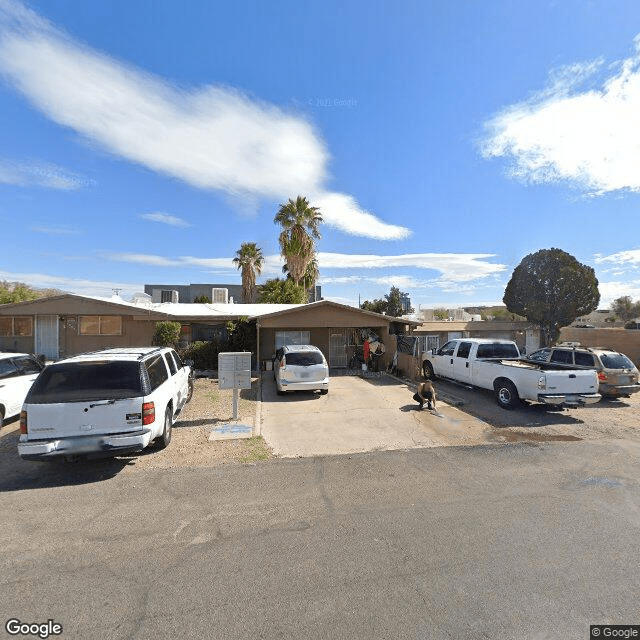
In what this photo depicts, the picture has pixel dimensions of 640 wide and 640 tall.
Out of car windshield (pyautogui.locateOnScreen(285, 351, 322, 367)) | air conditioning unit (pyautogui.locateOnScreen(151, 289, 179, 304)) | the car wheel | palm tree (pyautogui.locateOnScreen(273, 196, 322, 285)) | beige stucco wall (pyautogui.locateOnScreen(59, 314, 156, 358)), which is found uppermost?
palm tree (pyautogui.locateOnScreen(273, 196, 322, 285))

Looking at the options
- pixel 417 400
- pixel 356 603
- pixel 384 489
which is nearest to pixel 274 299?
pixel 417 400

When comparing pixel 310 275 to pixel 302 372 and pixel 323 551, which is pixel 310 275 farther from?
pixel 323 551

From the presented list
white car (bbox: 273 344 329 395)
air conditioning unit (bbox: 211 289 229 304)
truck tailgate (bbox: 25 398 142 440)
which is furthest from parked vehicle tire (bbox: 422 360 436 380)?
air conditioning unit (bbox: 211 289 229 304)

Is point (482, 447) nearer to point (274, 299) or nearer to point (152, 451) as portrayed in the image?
point (152, 451)

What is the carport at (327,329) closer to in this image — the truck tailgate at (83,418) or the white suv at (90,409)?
the white suv at (90,409)

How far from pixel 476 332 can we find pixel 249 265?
21.4 meters

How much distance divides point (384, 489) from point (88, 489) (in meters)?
4.40

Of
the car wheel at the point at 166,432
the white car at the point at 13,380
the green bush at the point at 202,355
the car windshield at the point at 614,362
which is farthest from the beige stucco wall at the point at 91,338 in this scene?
the car windshield at the point at 614,362

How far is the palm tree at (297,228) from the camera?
2928 cm

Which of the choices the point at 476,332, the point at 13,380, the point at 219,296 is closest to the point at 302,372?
the point at 13,380

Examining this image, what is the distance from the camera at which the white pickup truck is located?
30.6 ft

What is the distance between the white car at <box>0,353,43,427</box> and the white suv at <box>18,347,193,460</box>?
3.35m

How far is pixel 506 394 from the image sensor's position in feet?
34.0

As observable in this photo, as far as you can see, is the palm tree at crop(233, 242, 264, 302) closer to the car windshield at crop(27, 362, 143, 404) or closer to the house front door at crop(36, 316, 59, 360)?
the house front door at crop(36, 316, 59, 360)
